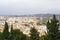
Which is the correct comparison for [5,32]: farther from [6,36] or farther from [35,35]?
[35,35]

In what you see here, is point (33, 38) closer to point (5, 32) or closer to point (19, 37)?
point (19, 37)

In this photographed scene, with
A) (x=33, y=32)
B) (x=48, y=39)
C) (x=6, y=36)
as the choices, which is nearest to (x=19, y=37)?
(x=33, y=32)

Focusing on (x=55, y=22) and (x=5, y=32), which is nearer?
(x=55, y=22)

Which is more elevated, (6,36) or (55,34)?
(55,34)

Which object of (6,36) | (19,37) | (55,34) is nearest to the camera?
(55,34)

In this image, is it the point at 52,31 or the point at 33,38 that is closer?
the point at 52,31

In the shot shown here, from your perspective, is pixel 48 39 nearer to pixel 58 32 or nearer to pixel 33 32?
pixel 58 32

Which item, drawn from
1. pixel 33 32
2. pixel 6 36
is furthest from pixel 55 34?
pixel 6 36

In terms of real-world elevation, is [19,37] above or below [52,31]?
below

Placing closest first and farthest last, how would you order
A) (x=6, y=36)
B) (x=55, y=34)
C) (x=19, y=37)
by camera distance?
1. (x=55, y=34)
2. (x=19, y=37)
3. (x=6, y=36)
